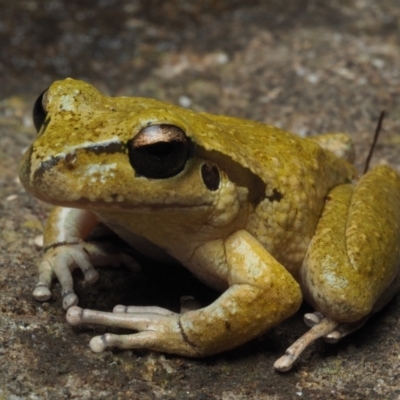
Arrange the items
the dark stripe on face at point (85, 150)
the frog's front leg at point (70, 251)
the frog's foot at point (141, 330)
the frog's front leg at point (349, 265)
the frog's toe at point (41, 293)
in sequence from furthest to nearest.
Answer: the frog's front leg at point (70, 251) < the frog's toe at point (41, 293) < the frog's front leg at point (349, 265) < the frog's foot at point (141, 330) < the dark stripe on face at point (85, 150)

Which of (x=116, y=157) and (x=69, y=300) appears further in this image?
(x=69, y=300)

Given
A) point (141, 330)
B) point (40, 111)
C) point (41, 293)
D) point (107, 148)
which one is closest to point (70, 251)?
point (41, 293)

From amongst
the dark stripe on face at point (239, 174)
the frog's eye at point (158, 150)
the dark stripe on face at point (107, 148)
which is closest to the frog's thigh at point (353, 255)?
the dark stripe on face at point (239, 174)

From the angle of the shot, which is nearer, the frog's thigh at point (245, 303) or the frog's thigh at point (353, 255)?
the frog's thigh at point (245, 303)

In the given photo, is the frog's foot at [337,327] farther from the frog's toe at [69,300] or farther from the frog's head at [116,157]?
the frog's toe at [69,300]

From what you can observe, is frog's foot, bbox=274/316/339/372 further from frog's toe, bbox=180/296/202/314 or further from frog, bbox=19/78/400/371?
frog's toe, bbox=180/296/202/314

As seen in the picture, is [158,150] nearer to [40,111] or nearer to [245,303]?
[40,111]

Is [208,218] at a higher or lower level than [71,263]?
higher

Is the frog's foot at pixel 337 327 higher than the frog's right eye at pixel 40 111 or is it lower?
lower
